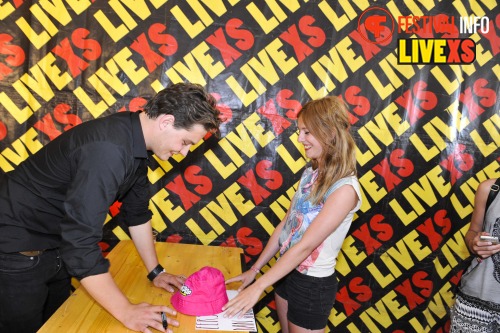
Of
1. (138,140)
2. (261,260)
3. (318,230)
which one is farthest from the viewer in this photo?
(261,260)

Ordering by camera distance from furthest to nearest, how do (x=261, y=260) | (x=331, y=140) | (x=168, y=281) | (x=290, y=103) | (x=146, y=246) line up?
(x=290, y=103) → (x=261, y=260) → (x=146, y=246) → (x=168, y=281) → (x=331, y=140)

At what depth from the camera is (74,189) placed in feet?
4.44

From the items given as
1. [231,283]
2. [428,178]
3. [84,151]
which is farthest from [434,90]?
[84,151]

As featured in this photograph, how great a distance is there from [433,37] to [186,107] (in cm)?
204

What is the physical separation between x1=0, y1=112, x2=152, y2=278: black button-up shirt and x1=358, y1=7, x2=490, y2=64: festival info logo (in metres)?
1.91

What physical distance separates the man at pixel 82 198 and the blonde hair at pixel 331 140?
43 cm

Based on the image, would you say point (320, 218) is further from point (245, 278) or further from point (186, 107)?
point (186, 107)

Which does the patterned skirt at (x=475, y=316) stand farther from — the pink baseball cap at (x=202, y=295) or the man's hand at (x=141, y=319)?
the man's hand at (x=141, y=319)

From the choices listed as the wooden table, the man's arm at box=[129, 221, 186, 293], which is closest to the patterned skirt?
the wooden table

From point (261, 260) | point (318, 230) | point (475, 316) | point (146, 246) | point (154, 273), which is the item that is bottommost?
point (475, 316)

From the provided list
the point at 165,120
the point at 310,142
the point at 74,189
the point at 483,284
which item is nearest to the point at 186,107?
the point at 165,120

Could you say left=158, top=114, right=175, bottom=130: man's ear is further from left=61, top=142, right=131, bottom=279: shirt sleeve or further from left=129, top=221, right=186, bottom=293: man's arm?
left=129, top=221, right=186, bottom=293: man's arm

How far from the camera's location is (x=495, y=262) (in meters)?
1.91

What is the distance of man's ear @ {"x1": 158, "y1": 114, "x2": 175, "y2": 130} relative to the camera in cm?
156
